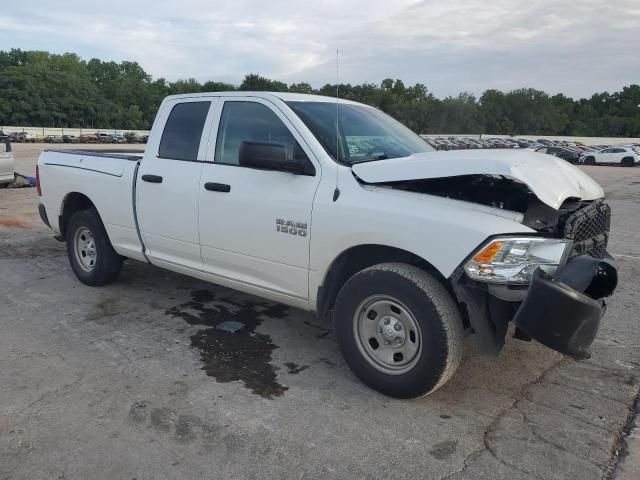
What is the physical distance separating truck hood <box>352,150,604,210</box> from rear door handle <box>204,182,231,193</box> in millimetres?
1111

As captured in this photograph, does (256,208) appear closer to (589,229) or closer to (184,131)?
(184,131)

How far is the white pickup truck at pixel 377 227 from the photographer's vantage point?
3.13m

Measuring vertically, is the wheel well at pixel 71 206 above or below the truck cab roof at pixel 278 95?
below

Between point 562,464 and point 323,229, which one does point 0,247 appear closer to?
point 323,229

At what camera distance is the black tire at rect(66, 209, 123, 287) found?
568 cm

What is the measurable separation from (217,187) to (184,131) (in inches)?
33.0

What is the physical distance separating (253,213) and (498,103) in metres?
108

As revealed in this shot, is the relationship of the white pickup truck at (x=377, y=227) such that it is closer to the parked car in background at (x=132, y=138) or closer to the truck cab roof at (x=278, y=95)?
the truck cab roof at (x=278, y=95)

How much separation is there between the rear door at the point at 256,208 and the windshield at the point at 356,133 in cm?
18

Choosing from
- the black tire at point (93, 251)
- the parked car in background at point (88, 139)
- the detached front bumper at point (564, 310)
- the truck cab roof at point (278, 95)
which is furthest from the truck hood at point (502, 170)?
the parked car in background at point (88, 139)

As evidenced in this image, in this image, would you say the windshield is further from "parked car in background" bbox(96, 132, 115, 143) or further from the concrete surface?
"parked car in background" bbox(96, 132, 115, 143)

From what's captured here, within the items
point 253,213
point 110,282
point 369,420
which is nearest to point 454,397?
point 369,420

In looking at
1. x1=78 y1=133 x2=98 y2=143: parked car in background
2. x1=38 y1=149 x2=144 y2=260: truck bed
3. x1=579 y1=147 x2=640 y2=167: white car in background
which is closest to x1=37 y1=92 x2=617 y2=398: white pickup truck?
x1=38 y1=149 x2=144 y2=260: truck bed

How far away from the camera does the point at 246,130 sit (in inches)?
174
